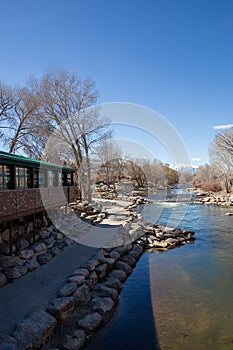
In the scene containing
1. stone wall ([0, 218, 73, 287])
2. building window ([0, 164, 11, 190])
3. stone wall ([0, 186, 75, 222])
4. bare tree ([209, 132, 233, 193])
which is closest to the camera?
stone wall ([0, 218, 73, 287])

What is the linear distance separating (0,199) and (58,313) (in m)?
3.86

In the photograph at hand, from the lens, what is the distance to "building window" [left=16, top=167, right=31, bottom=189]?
34.6 feet

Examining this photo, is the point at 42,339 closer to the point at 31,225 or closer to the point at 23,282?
the point at 23,282

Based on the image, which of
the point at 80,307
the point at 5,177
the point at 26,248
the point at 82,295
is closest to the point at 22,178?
the point at 5,177

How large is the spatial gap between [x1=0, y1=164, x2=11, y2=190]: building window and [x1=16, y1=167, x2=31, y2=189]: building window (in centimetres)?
76

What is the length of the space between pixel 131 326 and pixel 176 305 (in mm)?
1674

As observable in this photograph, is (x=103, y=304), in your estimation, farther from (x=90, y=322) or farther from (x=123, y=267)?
(x=123, y=267)

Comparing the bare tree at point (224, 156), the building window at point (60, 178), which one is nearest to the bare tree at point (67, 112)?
the building window at point (60, 178)

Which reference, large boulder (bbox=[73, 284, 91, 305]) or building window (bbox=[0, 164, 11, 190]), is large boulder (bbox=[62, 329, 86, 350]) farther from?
building window (bbox=[0, 164, 11, 190])

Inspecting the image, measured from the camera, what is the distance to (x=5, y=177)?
9.59 meters

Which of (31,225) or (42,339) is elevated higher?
(31,225)

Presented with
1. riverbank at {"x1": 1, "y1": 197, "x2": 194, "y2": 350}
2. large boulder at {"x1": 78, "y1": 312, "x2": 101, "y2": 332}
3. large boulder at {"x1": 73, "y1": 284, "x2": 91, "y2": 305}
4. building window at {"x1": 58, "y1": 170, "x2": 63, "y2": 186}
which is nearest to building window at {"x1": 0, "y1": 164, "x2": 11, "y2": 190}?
riverbank at {"x1": 1, "y1": 197, "x2": 194, "y2": 350}

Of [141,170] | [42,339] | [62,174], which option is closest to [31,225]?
[62,174]

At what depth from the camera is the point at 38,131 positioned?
2216 centimetres
